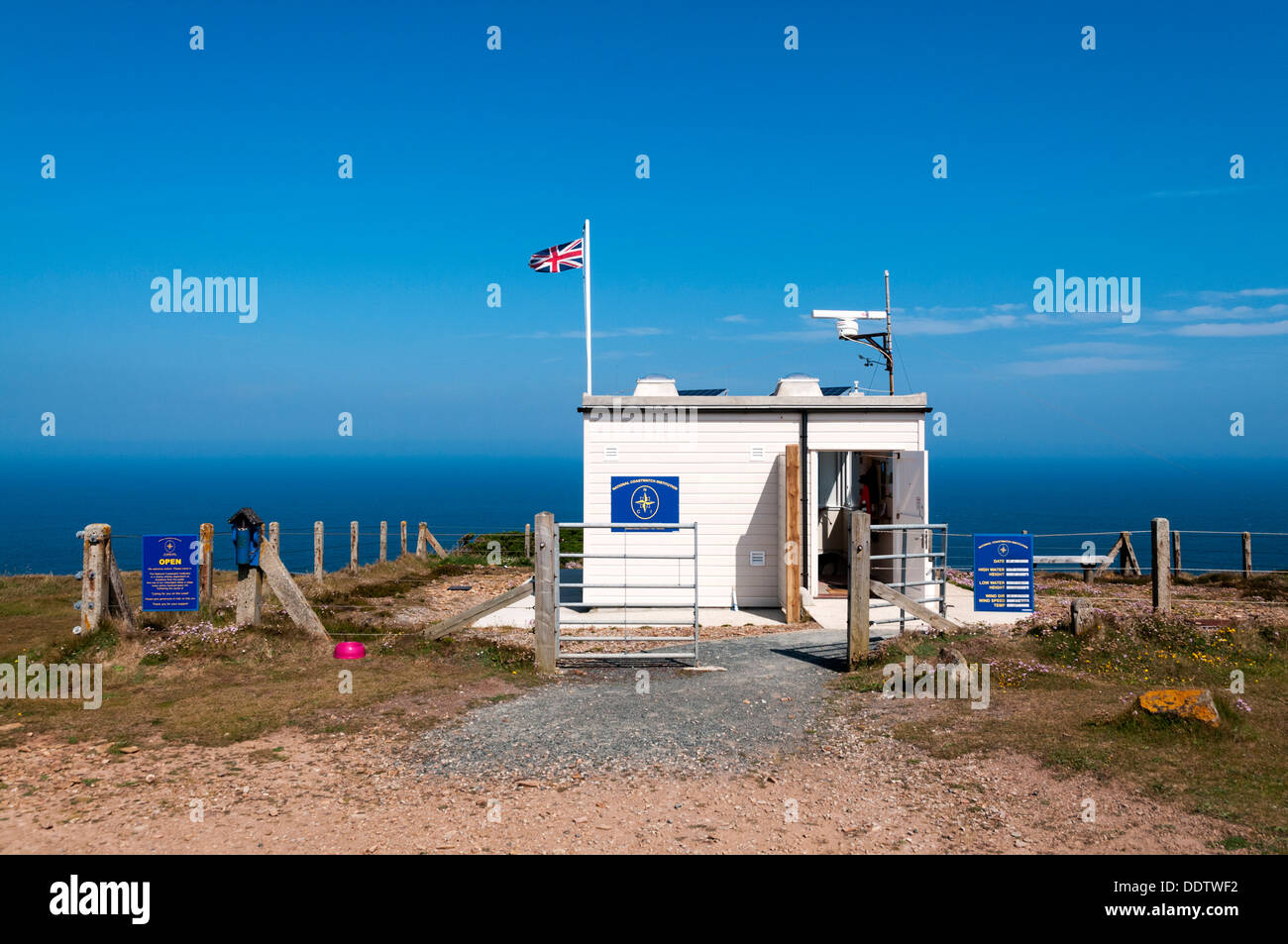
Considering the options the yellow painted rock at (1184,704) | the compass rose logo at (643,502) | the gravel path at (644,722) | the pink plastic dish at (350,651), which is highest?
the compass rose logo at (643,502)

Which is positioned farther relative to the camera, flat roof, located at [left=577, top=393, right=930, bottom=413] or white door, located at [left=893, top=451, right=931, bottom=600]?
flat roof, located at [left=577, top=393, right=930, bottom=413]

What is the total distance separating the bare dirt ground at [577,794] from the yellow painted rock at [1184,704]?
4.58 ft

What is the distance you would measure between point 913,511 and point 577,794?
1113 centimetres

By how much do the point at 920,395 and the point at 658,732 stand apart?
10.5m

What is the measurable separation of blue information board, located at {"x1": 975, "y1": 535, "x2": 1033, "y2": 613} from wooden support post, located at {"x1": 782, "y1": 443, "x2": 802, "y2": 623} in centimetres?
295

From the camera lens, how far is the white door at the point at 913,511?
49.5 feet

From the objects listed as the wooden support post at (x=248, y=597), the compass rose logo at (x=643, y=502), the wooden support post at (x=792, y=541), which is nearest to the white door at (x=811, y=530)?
Result: the wooden support post at (x=792, y=541)

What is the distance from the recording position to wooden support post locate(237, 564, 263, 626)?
36.8 ft

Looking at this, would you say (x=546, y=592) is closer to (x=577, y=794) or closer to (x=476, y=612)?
(x=476, y=612)

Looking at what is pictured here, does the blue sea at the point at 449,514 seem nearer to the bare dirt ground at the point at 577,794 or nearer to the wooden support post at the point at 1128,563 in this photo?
the wooden support post at the point at 1128,563

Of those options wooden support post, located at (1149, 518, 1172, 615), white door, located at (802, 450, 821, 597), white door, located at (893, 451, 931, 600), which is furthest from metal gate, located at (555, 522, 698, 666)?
wooden support post, located at (1149, 518, 1172, 615)

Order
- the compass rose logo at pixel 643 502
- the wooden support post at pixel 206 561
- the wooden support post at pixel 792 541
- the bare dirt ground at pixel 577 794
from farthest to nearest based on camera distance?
the compass rose logo at pixel 643 502, the wooden support post at pixel 792 541, the wooden support post at pixel 206 561, the bare dirt ground at pixel 577 794

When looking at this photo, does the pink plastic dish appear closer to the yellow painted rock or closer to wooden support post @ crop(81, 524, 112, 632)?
wooden support post @ crop(81, 524, 112, 632)
